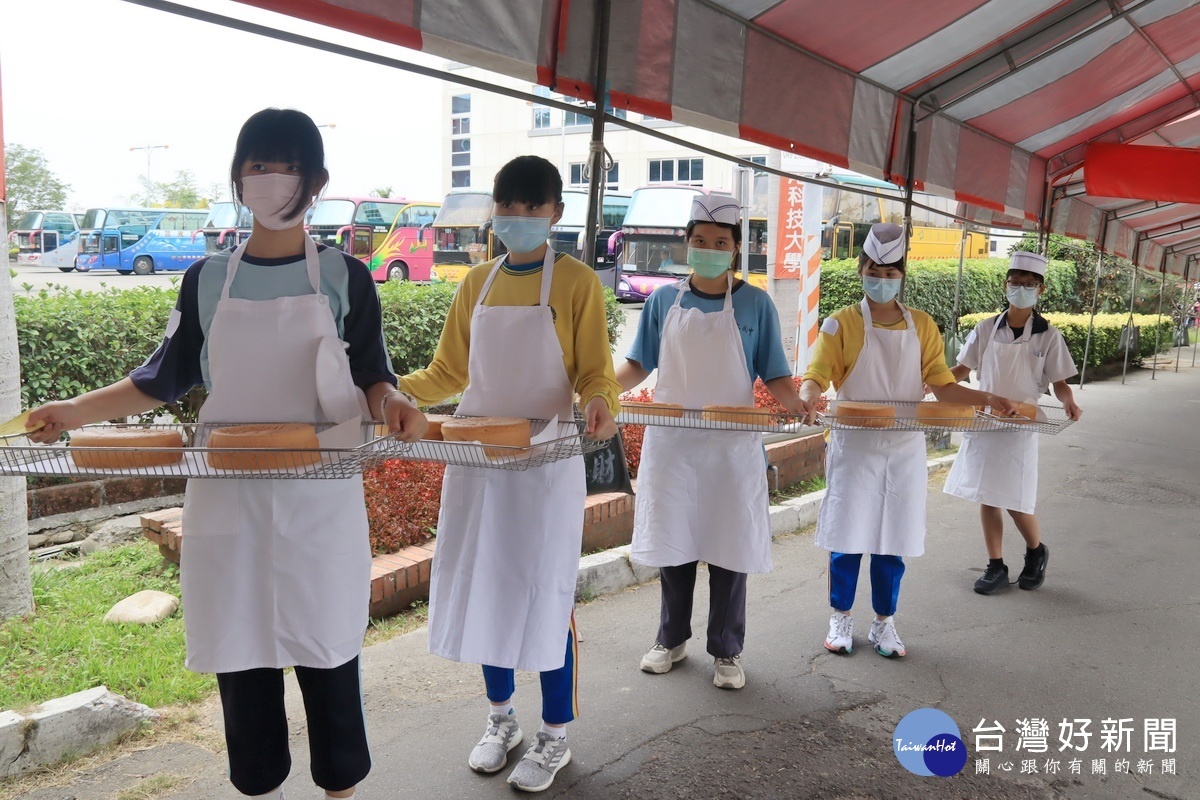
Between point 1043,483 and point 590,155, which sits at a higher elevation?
point 590,155

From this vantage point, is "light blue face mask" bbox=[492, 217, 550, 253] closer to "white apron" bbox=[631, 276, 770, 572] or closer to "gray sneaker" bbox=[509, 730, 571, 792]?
"white apron" bbox=[631, 276, 770, 572]

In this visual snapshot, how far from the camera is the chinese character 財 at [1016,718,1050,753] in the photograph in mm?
3307

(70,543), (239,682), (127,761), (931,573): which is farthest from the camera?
(931,573)

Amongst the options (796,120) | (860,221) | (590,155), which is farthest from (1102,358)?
(590,155)

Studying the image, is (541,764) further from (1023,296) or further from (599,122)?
(1023,296)

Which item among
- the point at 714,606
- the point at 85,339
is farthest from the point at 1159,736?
→ the point at 85,339

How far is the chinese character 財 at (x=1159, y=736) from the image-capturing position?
10.8 feet

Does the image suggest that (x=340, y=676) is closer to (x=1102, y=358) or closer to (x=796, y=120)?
(x=796, y=120)

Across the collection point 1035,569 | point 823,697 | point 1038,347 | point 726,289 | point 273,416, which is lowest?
point 823,697

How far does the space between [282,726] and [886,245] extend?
3038 mm

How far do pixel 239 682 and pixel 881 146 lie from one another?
185 inches

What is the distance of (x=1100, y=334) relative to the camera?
16.8 metres

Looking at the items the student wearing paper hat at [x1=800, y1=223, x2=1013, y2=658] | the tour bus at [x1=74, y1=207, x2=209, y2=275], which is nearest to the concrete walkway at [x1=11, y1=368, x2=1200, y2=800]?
the student wearing paper hat at [x1=800, y1=223, x2=1013, y2=658]

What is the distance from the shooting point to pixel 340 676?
7.52 feet
